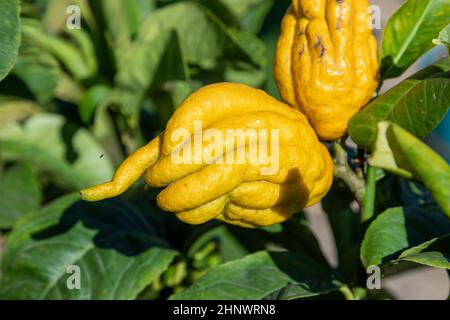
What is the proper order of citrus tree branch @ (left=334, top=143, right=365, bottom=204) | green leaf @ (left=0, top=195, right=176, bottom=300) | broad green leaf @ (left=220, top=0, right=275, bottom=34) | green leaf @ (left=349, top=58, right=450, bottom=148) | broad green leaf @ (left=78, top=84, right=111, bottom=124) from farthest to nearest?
broad green leaf @ (left=220, top=0, right=275, bottom=34), broad green leaf @ (left=78, top=84, right=111, bottom=124), green leaf @ (left=0, top=195, right=176, bottom=300), citrus tree branch @ (left=334, top=143, right=365, bottom=204), green leaf @ (left=349, top=58, right=450, bottom=148)

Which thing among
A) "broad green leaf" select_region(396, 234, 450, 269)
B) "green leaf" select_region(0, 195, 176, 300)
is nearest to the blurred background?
"green leaf" select_region(0, 195, 176, 300)

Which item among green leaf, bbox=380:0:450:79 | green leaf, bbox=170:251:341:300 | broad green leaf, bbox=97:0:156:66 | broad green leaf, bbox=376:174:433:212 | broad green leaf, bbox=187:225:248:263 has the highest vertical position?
green leaf, bbox=380:0:450:79

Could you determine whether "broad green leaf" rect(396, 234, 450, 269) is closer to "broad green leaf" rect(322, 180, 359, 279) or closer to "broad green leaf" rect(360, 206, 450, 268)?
"broad green leaf" rect(360, 206, 450, 268)

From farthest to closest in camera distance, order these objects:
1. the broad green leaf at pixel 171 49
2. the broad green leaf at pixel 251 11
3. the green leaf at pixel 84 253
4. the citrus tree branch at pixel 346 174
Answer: the broad green leaf at pixel 251 11 → the broad green leaf at pixel 171 49 → the green leaf at pixel 84 253 → the citrus tree branch at pixel 346 174

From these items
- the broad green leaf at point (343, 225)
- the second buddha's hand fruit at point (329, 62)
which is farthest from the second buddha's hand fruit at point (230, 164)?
the broad green leaf at point (343, 225)

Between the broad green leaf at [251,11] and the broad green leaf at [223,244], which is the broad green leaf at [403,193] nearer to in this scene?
the broad green leaf at [223,244]
